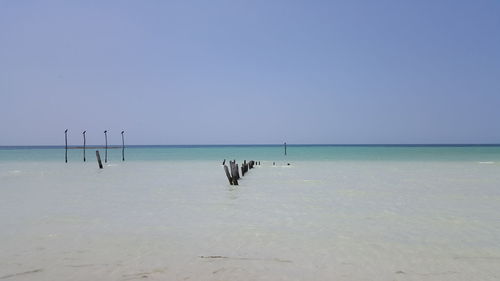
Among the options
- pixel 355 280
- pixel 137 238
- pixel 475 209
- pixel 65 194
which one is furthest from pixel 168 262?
pixel 65 194

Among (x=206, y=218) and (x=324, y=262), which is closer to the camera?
(x=324, y=262)

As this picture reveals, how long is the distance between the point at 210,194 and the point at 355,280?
33.8 ft

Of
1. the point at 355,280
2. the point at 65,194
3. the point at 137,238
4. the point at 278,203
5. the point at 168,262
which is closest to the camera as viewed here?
the point at 355,280

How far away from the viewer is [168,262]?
6227 millimetres

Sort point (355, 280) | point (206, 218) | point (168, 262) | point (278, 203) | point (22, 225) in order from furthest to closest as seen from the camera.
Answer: point (278, 203) → point (206, 218) → point (22, 225) → point (168, 262) → point (355, 280)

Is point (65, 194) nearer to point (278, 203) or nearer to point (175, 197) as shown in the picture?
point (175, 197)

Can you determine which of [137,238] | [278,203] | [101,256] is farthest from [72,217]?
[278,203]

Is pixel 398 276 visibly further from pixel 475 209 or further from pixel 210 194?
pixel 210 194

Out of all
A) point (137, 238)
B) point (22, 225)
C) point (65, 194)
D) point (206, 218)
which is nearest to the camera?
point (137, 238)

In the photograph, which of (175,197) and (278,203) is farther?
(175,197)

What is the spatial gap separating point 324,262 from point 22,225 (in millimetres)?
7591

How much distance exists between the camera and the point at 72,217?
33.8 ft

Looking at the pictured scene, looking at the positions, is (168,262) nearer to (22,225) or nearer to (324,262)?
(324,262)

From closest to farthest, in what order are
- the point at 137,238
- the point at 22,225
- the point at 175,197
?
the point at 137,238 → the point at 22,225 → the point at 175,197
